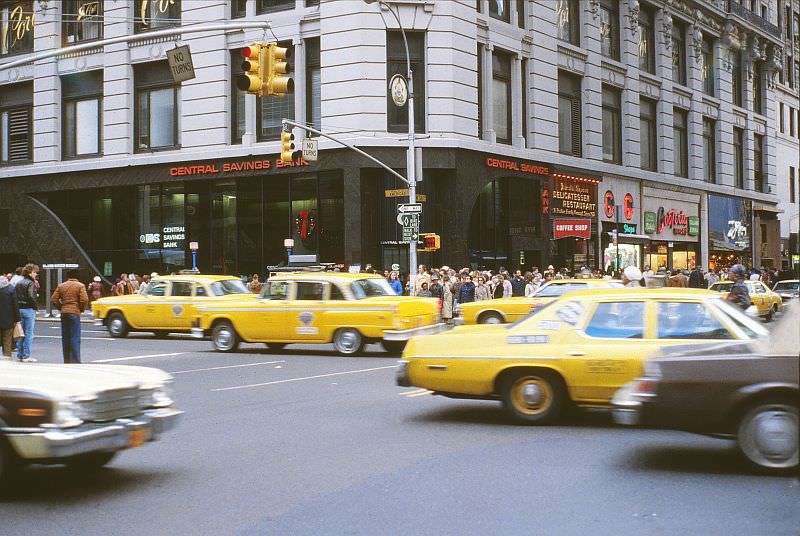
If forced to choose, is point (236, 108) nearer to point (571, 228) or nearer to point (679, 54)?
point (571, 228)

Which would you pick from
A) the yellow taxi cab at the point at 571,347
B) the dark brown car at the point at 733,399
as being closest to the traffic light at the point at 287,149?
the yellow taxi cab at the point at 571,347

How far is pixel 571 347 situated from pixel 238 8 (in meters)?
27.9

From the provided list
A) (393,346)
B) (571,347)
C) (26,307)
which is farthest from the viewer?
(393,346)

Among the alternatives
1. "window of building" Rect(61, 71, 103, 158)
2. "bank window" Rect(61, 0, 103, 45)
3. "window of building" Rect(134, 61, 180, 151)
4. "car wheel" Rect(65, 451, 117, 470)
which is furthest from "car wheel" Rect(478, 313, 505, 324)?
"bank window" Rect(61, 0, 103, 45)

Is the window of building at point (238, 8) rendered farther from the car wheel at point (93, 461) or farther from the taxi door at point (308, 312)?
the car wheel at point (93, 461)

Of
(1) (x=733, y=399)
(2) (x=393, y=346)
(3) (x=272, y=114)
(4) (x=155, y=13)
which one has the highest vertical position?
(4) (x=155, y=13)

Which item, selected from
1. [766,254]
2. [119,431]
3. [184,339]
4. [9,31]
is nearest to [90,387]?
[119,431]

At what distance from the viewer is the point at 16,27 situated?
39.3 m

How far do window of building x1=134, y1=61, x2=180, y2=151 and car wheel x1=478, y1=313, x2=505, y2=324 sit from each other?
1922 centimetres

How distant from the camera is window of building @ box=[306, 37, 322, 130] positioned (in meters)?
32.4

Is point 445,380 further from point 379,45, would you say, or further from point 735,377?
point 379,45

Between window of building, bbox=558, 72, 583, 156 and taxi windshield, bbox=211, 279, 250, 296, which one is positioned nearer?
taxi windshield, bbox=211, 279, 250, 296

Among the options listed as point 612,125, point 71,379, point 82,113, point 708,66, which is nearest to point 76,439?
point 71,379

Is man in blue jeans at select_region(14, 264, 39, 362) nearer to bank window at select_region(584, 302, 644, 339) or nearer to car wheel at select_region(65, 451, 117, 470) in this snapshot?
car wheel at select_region(65, 451, 117, 470)
